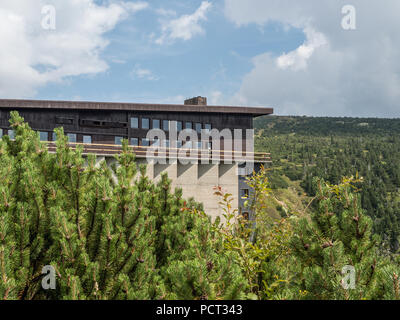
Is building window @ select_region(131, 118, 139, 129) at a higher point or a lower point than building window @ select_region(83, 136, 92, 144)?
higher

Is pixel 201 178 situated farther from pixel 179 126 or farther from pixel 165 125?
pixel 165 125

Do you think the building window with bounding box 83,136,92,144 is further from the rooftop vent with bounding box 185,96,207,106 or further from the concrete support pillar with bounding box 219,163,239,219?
the concrete support pillar with bounding box 219,163,239,219

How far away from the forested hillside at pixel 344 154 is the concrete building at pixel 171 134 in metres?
44.9

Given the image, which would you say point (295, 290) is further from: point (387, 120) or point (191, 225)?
point (387, 120)

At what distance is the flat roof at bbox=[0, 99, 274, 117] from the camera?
26.2 m

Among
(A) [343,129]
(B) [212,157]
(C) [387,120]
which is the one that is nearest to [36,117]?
(B) [212,157]

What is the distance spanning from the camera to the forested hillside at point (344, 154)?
9069cm

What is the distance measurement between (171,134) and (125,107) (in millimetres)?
4186

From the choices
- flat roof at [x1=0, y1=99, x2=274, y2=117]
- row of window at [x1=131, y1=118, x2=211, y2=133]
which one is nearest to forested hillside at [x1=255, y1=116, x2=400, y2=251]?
flat roof at [x1=0, y1=99, x2=274, y2=117]

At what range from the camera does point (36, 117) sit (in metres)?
26.9

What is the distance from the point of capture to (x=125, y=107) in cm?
2786

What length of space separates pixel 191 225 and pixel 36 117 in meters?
23.2

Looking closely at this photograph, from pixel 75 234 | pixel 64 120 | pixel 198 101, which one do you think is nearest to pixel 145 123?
pixel 198 101

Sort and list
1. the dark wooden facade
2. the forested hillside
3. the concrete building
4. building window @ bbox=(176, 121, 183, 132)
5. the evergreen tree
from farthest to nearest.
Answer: the forested hillside → building window @ bbox=(176, 121, 183, 132) → the dark wooden facade → the concrete building → the evergreen tree
